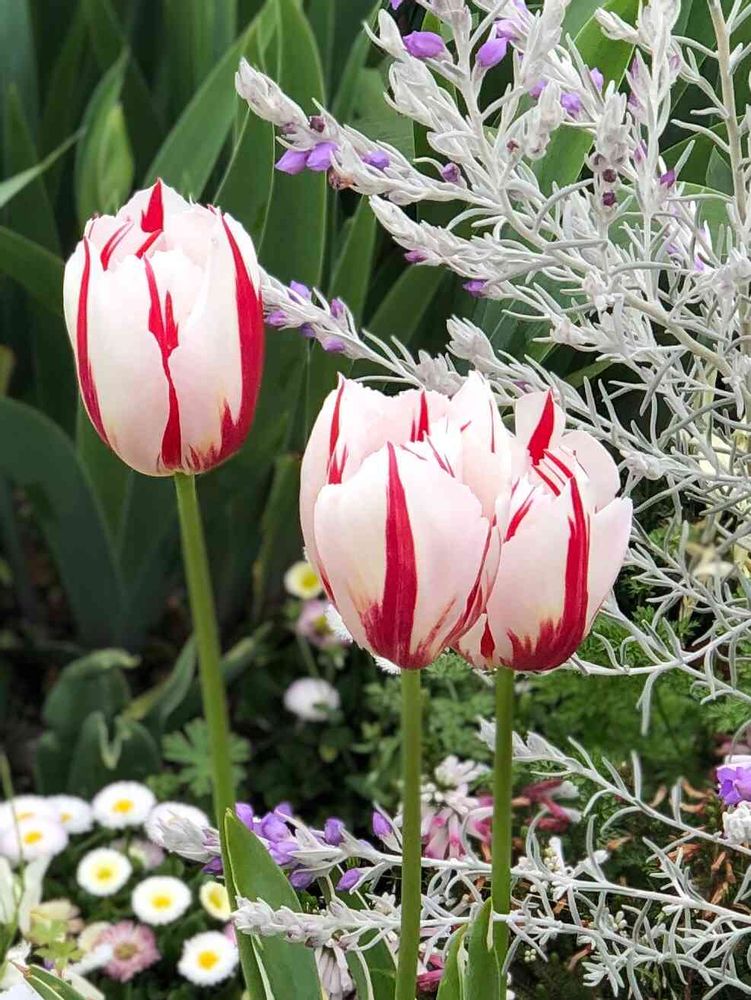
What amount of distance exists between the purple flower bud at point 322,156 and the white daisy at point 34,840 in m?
0.64

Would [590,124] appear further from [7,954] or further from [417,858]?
[7,954]

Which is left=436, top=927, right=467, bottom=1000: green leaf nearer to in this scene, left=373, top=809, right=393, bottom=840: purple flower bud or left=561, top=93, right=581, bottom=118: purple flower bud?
left=373, top=809, right=393, bottom=840: purple flower bud

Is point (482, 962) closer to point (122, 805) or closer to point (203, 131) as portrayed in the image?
point (122, 805)

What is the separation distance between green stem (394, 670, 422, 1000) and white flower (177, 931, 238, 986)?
1.33ft

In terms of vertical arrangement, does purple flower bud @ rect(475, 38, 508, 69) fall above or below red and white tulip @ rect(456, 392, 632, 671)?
above

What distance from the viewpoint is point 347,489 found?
1.35 feet

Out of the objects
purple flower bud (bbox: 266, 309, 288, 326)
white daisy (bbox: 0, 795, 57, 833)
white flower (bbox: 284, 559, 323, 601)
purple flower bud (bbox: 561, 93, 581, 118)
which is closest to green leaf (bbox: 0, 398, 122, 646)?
white flower (bbox: 284, 559, 323, 601)

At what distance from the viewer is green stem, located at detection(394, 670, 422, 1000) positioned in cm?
44

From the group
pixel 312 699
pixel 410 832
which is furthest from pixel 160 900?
pixel 410 832

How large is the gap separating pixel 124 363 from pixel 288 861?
0.87 ft

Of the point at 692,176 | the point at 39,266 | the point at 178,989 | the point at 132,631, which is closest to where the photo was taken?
the point at 692,176

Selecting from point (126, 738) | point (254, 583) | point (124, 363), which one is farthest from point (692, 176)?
point (254, 583)

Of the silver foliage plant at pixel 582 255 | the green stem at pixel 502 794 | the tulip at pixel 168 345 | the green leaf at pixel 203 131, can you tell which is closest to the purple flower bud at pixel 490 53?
the silver foliage plant at pixel 582 255

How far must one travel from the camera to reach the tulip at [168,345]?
0.48 meters
